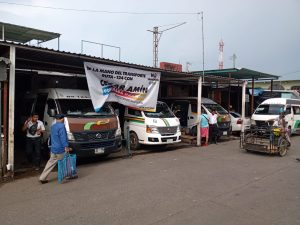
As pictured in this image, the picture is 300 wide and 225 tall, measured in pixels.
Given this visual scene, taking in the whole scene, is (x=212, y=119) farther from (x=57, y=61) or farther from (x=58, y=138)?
(x=58, y=138)

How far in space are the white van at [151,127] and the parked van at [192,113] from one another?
230 cm

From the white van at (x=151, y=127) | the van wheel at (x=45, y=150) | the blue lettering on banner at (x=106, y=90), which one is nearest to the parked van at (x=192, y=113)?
the white van at (x=151, y=127)

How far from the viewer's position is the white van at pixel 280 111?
15903 mm

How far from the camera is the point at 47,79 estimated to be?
45.1 feet

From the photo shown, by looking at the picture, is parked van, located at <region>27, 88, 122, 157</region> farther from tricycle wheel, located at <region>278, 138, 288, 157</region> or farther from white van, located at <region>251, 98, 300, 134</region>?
white van, located at <region>251, 98, 300, 134</region>

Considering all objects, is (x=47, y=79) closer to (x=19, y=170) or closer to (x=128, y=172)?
(x=19, y=170)

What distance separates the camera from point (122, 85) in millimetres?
10617

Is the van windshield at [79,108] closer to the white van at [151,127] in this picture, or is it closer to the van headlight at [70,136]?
the van headlight at [70,136]

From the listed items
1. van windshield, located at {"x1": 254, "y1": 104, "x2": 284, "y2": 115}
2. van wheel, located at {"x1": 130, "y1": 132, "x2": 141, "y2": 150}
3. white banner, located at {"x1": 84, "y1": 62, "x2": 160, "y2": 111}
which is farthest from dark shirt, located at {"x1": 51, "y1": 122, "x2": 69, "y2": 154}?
van windshield, located at {"x1": 254, "y1": 104, "x2": 284, "y2": 115}

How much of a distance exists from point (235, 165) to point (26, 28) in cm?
1084

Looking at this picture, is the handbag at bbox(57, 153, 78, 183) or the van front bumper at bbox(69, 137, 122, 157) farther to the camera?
the van front bumper at bbox(69, 137, 122, 157)

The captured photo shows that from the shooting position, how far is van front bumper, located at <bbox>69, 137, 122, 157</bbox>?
831 centimetres

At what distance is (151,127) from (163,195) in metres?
5.15

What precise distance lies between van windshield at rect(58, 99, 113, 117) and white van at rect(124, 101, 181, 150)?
1506 millimetres
